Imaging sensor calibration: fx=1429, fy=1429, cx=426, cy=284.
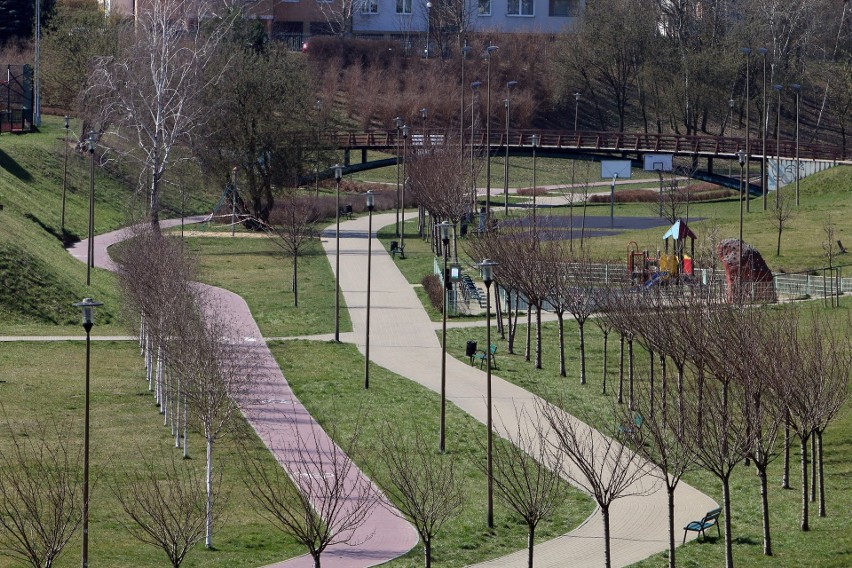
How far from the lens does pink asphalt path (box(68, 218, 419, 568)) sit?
2238 centimetres

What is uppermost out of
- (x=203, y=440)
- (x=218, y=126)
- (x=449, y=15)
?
(x=449, y=15)

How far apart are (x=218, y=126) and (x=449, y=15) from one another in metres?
46.6

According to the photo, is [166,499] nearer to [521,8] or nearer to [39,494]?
[39,494]

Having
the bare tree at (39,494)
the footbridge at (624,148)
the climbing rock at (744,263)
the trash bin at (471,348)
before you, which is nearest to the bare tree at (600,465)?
the trash bin at (471,348)

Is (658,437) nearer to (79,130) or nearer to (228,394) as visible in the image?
(228,394)

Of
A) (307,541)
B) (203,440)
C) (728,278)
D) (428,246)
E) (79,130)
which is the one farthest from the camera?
(79,130)

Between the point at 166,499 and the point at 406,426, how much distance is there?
7.27 m

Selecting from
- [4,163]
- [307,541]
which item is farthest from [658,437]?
[4,163]

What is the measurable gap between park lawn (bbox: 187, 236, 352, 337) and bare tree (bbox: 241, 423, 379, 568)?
14.4m

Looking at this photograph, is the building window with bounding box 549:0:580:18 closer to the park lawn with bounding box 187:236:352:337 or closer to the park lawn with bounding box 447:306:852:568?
the park lawn with bounding box 187:236:352:337

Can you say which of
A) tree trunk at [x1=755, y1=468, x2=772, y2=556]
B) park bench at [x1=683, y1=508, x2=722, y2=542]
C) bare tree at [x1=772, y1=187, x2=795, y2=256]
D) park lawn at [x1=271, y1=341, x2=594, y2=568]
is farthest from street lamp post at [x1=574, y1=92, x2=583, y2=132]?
tree trunk at [x1=755, y1=468, x2=772, y2=556]

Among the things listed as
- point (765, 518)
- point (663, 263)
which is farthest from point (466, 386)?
point (663, 263)

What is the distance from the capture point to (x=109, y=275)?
5319 centimetres

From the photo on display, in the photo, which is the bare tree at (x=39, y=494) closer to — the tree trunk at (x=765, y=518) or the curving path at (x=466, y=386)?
the curving path at (x=466, y=386)
